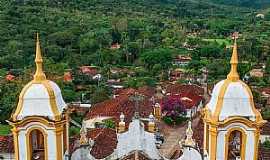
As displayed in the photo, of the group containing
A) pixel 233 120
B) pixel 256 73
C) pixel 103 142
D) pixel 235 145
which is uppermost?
pixel 233 120

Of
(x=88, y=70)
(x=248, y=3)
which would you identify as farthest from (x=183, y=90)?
(x=248, y=3)

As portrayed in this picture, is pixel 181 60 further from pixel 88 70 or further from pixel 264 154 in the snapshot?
pixel 264 154

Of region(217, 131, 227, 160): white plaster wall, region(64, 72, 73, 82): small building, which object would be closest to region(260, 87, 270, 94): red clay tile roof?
region(64, 72, 73, 82): small building

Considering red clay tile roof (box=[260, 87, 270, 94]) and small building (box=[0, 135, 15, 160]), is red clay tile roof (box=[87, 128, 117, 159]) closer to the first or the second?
small building (box=[0, 135, 15, 160])

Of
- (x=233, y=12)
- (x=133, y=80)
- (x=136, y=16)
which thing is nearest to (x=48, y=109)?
(x=133, y=80)

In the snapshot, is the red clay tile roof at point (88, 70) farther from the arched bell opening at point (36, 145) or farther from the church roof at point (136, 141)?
the arched bell opening at point (36, 145)

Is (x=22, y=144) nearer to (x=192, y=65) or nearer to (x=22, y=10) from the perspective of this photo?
(x=192, y=65)

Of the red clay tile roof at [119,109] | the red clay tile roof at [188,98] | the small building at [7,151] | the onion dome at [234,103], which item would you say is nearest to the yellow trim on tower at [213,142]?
the onion dome at [234,103]
